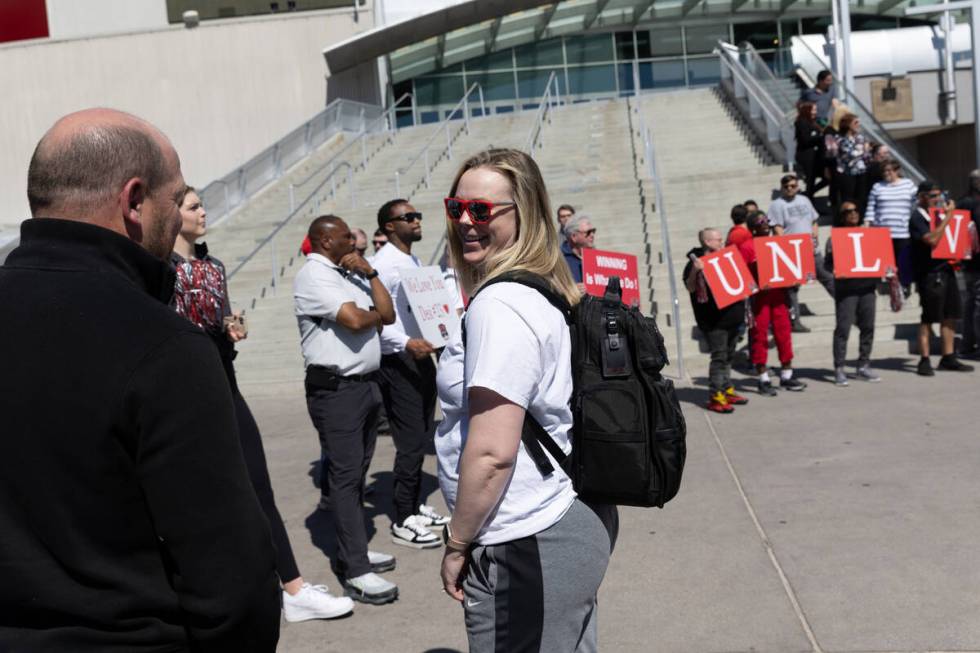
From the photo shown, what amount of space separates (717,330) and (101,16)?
2818cm

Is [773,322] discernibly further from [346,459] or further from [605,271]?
[346,459]

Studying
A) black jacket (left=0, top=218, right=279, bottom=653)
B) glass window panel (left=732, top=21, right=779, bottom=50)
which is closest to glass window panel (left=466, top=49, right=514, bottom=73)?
glass window panel (left=732, top=21, right=779, bottom=50)

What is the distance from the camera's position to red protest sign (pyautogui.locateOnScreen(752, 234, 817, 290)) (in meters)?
9.27

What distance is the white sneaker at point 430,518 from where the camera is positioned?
231 inches

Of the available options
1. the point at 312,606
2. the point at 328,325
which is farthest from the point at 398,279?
the point at 312,606

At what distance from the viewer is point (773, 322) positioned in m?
9.55

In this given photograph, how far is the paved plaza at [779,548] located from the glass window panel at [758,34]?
28292 millimetres

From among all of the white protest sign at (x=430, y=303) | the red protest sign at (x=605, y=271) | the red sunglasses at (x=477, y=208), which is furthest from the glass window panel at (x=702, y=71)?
the red sunglasses at (x=477, y=208)

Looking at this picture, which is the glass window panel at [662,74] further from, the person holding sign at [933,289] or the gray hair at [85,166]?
the gray hair at [85,166]

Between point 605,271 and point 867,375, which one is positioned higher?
point 605,271

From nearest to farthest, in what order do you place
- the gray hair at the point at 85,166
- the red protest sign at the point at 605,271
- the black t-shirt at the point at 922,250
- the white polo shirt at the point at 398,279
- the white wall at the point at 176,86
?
the gray hair at the point at 85,166 → the white polo shirt at the point at 398,279 → the red protest sign at the point at 605,271 → the black t-shirt at the point at 922,250 → the white wall at the point at 176,86

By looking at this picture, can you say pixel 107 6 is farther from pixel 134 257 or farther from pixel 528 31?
pixel 134 257

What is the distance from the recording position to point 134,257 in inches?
67.7

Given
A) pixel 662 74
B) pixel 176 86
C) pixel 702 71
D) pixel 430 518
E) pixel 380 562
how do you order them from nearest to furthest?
pixel 380 562, pixel 430 518, pixel 176 86, pixel 702 71, pixel 662 74
